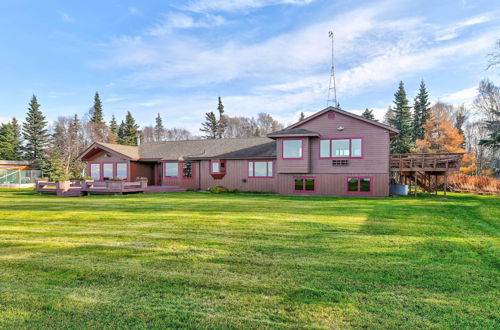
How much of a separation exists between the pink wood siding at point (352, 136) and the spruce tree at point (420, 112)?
970 inches

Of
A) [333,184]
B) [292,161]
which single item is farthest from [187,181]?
[333,184]

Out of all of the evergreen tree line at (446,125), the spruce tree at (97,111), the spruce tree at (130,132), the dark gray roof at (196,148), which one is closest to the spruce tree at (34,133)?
the spruce tree at (97,111)

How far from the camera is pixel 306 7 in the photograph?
16.3 meters

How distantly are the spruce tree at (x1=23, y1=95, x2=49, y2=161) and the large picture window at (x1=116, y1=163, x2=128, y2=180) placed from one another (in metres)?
29.3

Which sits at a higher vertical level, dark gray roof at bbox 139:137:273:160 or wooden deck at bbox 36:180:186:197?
dark gray roof at bbox 139:137:273:160

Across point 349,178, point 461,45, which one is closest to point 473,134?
point 461,45

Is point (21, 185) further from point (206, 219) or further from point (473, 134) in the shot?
point (473, 134)

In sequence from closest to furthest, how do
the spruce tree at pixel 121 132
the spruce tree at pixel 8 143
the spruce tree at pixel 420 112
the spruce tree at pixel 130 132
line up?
the spruce tree at pixel 420 112 → the spruce tree at pixel 8 143 → the spruce tree at pixel 130 132 → the spruce tree at pixel 121 132

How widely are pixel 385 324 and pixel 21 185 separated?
39.9 metres

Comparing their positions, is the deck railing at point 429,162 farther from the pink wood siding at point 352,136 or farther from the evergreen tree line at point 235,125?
the evergreen tree line at point 235,125

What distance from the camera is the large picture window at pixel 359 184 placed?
1895 centimetres

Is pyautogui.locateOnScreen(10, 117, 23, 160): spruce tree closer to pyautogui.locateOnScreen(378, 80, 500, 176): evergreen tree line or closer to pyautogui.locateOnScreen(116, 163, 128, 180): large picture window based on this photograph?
pyautogui.locateOnScreen(116, 163, 128, 180): large picture window

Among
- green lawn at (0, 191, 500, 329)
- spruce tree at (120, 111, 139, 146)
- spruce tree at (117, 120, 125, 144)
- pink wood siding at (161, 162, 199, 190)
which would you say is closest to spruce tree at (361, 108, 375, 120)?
pink wood siding at (161, 162, 199, 190)

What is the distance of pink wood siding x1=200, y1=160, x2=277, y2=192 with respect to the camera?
21672 mm
